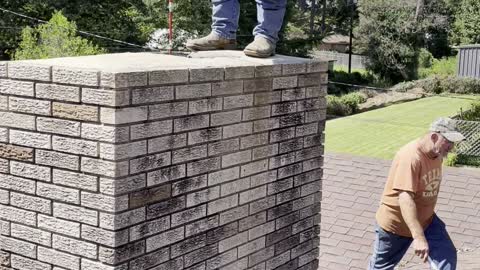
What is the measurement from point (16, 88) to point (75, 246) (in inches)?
34.9

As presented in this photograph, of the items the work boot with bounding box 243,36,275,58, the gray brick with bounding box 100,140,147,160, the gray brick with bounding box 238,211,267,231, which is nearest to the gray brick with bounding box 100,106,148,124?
the gray brick with bounding box 100,140,147,160

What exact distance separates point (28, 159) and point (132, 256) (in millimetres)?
765

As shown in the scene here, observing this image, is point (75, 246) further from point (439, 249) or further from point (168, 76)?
point (439, 249)

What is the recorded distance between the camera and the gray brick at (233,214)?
3.87 metres

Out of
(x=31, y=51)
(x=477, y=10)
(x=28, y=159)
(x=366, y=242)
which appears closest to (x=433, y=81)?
(x=477, y=10)

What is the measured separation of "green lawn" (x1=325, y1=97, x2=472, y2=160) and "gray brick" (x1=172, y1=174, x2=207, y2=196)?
33.0 ft

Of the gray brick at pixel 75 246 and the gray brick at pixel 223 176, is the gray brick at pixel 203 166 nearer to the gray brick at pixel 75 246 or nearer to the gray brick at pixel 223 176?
the gray brick at pixel 223 176

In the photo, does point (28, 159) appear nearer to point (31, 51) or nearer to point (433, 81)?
point (31, 51)

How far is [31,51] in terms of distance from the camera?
51.5 ft

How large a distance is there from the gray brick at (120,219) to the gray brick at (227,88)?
857 millimetres

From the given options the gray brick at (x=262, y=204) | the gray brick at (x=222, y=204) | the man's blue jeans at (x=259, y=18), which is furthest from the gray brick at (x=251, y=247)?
the man's blue jeans at (x=259, y=18)

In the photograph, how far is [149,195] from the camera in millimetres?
3277

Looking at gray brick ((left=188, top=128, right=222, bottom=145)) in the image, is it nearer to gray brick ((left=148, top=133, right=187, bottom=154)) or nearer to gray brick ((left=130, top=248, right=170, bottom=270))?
gray brick ((left=148, top=133, right=187, bottom=154))

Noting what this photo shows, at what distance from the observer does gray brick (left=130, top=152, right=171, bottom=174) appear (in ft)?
10.4
